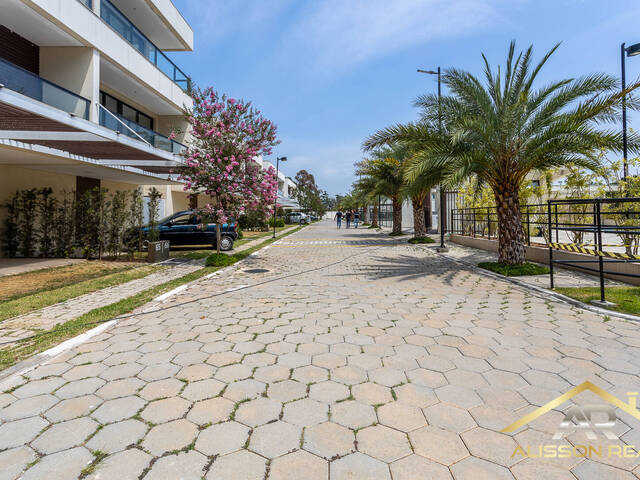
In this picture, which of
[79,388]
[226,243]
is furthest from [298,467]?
[226,243]

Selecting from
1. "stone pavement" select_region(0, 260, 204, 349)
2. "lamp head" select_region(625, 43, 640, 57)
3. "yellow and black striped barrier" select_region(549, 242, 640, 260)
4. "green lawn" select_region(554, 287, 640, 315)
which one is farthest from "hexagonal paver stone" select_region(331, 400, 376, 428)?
"lamp head" select_region(625, 43, 640, 57)

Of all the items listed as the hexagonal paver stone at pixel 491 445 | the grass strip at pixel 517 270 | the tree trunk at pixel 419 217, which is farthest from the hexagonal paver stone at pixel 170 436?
the tree trunk at pixel 419 217

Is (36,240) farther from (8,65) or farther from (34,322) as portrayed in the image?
(34,322)

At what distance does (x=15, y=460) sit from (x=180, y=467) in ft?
3.37

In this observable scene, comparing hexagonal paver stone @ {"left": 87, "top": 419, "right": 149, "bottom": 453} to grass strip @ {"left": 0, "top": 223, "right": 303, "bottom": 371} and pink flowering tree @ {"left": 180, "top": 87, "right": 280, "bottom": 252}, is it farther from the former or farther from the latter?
pink flowering tree @ {"left": 180, "top": 87, "right": 280, "bottom": 252}

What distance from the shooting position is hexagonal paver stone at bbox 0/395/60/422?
8.39 feet

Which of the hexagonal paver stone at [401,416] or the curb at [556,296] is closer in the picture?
the hexagonal paver stone at [401,416]

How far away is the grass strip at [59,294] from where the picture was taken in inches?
213

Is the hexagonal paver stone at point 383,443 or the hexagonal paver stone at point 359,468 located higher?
the hexagonal paver stone at point 383,443

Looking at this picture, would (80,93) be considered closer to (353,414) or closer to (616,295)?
(353,414)

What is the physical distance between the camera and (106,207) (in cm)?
1166

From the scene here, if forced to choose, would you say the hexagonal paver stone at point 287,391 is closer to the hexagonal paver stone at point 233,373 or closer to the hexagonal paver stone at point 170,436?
the hexagonal paver stone at point 233,373

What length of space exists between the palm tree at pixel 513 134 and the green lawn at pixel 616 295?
8.28 feet

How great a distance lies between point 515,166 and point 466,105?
7.06 feet
